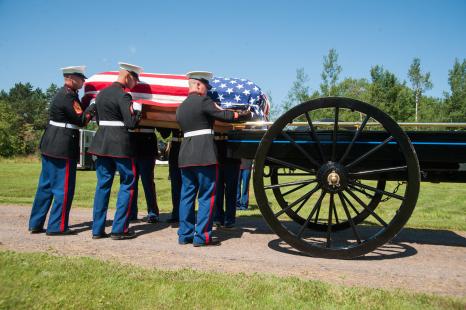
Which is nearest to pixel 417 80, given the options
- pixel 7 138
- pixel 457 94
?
pixel 457 94

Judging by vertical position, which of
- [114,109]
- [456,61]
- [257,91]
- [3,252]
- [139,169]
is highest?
[456,61]

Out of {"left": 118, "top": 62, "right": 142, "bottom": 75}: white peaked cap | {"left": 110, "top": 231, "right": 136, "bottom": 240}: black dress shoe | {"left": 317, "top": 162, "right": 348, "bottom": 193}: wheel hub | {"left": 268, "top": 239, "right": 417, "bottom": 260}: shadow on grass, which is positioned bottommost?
{"left": 110, "top": 231, "right": 136, "bottom": 240}: black dress shoe

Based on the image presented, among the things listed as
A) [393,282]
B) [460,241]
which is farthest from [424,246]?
[393,282]

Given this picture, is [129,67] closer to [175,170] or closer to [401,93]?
→ [175,170]

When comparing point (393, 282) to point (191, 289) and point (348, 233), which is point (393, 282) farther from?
point (348, 233)

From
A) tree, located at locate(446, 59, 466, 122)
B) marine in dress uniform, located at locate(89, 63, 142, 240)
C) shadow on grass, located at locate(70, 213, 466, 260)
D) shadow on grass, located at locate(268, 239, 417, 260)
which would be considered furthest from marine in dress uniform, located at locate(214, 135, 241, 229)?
tree, located at locate(446, 59, 466, 122)

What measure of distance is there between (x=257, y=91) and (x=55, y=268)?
288cm

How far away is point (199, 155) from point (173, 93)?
0.90 m

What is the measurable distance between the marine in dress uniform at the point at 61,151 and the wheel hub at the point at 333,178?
109 inches

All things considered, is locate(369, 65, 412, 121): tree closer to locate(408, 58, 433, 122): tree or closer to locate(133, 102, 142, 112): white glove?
locate(408, 58, 433, 122): tree

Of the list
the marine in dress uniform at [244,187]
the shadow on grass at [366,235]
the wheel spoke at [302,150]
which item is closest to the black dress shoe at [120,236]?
the shadow on grass at [366,235]

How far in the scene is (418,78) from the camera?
46.0 meters

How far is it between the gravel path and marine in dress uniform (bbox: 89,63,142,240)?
264 mm

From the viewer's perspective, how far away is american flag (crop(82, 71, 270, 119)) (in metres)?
5.04
